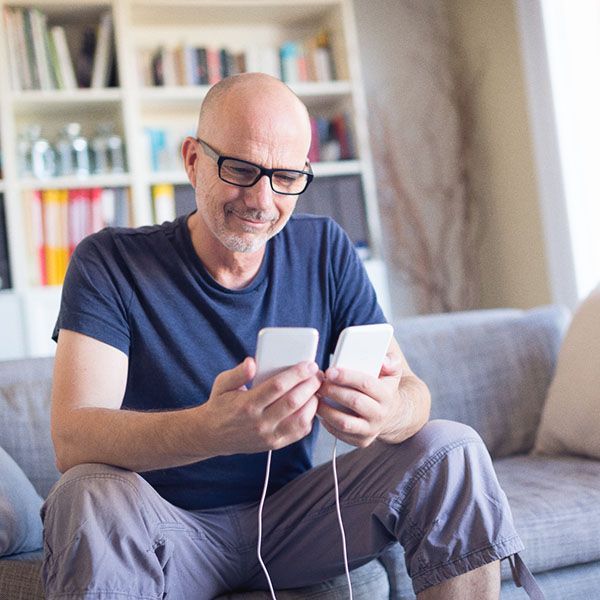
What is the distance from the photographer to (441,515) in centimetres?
126

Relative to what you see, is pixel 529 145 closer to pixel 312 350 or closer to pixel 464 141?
pixel 464 141

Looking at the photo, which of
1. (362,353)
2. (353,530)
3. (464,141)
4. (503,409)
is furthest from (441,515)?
(464,141)

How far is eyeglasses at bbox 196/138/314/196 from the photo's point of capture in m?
1.44

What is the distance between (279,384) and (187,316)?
44cm

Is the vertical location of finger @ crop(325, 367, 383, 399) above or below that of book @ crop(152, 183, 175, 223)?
below

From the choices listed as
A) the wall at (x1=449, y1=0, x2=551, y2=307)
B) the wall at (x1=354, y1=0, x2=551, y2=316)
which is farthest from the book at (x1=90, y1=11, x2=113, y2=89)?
the wall at (x1=449, y1=0, x2=551, y2=307)

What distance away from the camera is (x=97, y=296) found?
141 centimetres

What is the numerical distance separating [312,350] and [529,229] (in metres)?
2.79

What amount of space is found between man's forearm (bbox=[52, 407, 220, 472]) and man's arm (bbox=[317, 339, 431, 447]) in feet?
0.52

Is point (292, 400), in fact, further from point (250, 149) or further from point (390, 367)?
point (250, 149)

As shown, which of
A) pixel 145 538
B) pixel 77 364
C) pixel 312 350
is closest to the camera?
pixel 312 350

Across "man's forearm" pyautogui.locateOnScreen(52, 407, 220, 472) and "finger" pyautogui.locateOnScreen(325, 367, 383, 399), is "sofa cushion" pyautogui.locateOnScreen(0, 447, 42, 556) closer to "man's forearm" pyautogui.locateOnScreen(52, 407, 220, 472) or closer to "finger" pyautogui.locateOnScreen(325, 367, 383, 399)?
"man's forearm" pyautogui.locateOnScreen(52, 407, 220, 472)

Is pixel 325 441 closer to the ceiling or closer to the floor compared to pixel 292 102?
closer to the floor

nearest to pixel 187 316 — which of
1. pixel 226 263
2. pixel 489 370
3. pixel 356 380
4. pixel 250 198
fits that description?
pixel 226 263
